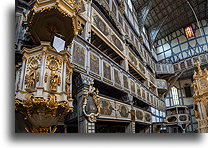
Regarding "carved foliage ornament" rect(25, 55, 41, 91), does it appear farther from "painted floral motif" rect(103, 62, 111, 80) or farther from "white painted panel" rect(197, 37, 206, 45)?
"white painted panel" rect(197, 37, 206, 45)

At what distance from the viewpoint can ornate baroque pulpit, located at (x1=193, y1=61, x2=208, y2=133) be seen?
460 cm

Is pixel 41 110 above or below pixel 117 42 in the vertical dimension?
below

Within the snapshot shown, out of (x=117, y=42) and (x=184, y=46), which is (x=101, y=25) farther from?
(x=184, y=46)

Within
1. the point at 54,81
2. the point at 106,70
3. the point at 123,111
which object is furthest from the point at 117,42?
the point at 54,81

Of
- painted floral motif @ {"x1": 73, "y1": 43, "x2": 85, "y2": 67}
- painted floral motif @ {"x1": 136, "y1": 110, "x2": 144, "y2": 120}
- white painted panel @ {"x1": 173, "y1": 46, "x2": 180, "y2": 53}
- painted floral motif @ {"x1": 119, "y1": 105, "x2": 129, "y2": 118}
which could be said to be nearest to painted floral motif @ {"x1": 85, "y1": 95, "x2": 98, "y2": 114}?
painted floral motif @ {"x1": 73, "y1": 43, "x2": 85, "y2": 67}

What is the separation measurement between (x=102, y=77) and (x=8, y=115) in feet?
16.2

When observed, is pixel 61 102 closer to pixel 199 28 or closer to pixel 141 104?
pixel 199 28

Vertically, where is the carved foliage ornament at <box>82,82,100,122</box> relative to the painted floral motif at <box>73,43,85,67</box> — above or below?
below

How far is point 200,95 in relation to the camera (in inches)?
195

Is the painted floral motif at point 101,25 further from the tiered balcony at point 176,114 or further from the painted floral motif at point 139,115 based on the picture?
the tiered balcony at point 176,114

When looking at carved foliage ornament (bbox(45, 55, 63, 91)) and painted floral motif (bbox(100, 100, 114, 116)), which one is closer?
carved foliage ornament (bbox(45, 55, 63, 91))

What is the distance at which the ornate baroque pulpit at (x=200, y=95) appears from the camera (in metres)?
4.60

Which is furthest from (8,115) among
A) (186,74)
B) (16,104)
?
(186,74)

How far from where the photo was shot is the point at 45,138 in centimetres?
286
